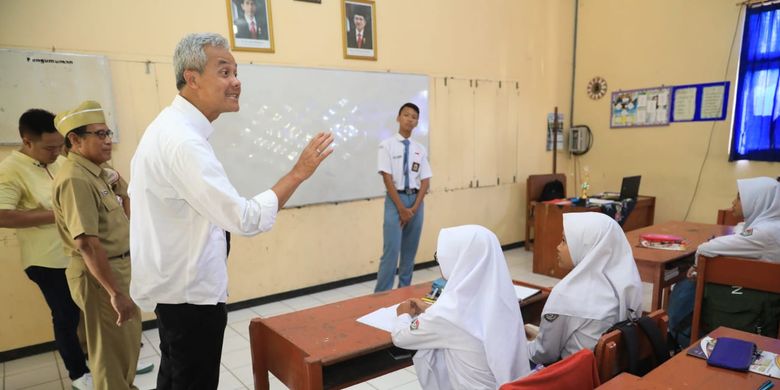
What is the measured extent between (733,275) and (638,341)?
130 centimetres

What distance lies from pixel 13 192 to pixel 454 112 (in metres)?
3.83

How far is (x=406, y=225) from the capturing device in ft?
12.0

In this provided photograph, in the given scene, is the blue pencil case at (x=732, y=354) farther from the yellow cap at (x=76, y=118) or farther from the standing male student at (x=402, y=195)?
the yellow cap at (x=76, y=118)

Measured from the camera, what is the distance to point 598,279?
61.5 inches

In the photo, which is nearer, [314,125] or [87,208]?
[87,208]

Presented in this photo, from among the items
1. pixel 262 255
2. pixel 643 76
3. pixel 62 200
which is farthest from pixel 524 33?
pixel 62 200

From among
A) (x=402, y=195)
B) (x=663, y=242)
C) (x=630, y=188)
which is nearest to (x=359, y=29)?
(x=402, y=195)

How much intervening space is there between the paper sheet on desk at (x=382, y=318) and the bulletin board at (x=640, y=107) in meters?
4.80

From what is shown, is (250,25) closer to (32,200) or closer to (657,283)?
(32,200)

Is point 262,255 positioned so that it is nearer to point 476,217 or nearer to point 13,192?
point 13,192

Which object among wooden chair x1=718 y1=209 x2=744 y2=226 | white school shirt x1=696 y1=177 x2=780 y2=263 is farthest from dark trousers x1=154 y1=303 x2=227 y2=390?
wooden chair x1=718 y1=209 x2=744 y2=226

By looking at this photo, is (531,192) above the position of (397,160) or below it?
below

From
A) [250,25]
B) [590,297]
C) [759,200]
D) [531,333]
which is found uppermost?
[250,25]

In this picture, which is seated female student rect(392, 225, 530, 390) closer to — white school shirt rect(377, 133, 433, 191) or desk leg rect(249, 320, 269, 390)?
desk leg rect(249, 320, 269, 390)
